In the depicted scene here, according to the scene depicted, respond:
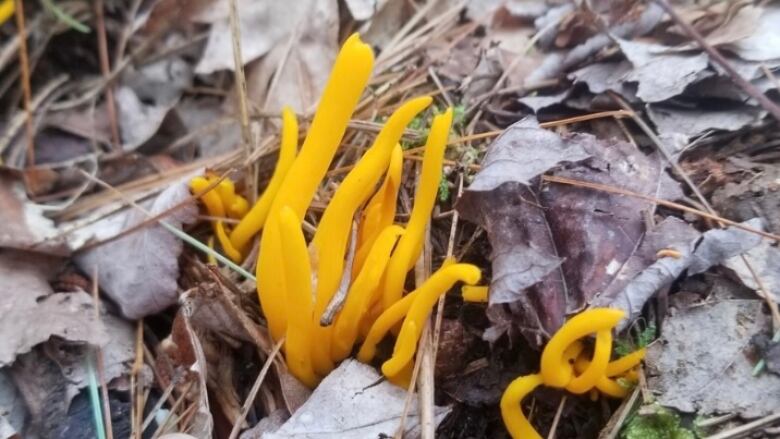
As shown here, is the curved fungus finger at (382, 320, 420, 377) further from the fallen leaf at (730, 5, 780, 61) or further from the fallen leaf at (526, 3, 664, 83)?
the fallen leaf at (730, 5, 780, 61)

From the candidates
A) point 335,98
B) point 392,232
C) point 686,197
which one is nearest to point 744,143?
point 686,197

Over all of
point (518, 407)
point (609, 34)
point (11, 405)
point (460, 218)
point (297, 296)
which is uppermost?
point (609, 34)

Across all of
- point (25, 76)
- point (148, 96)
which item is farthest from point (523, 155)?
point (25, 76)

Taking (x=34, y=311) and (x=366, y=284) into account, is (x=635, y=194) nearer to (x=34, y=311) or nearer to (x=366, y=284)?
(x=366, y=284)

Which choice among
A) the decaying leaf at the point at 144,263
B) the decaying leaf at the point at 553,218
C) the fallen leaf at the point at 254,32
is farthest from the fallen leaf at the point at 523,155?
the fallen leaf at the point at 254,32

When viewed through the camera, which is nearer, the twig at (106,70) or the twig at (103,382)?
the twig at (103,382)

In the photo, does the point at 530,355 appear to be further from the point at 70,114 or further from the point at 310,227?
the point at 70,114

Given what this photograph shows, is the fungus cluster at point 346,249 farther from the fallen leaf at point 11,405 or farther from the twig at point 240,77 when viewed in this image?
the fallen leaf at point 11,405
